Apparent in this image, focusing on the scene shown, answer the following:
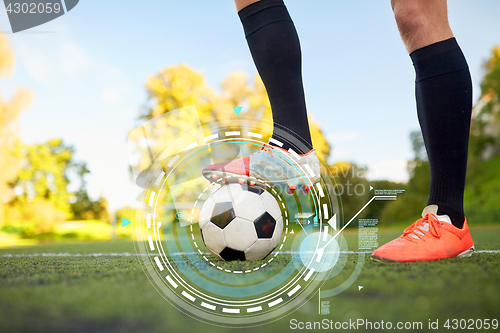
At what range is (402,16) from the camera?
1.45 metres

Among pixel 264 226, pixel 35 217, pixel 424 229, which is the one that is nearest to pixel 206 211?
pixel 264 226

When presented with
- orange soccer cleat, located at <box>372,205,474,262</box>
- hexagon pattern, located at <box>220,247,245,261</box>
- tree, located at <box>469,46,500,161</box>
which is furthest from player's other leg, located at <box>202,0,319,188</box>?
tree, located at <box>469,46,500,161</box>

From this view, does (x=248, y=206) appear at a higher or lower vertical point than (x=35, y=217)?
higher

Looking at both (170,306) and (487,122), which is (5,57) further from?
(487,122)

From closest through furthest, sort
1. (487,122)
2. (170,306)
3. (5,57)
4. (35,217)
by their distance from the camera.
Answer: (170,306) < (5,57) < (35,217) < (487,122)

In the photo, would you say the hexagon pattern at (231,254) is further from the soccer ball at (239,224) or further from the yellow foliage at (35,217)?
the yellow foliage at (35,217)

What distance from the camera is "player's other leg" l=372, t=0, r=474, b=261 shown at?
4.42 ft

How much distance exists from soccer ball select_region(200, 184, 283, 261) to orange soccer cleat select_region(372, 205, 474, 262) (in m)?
0.44

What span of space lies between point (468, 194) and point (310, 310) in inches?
631

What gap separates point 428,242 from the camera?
132 centimetres

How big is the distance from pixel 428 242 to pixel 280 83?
35.0 inches

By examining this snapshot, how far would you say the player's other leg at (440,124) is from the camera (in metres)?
1.35

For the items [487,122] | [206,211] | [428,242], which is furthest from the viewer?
[487,122]
